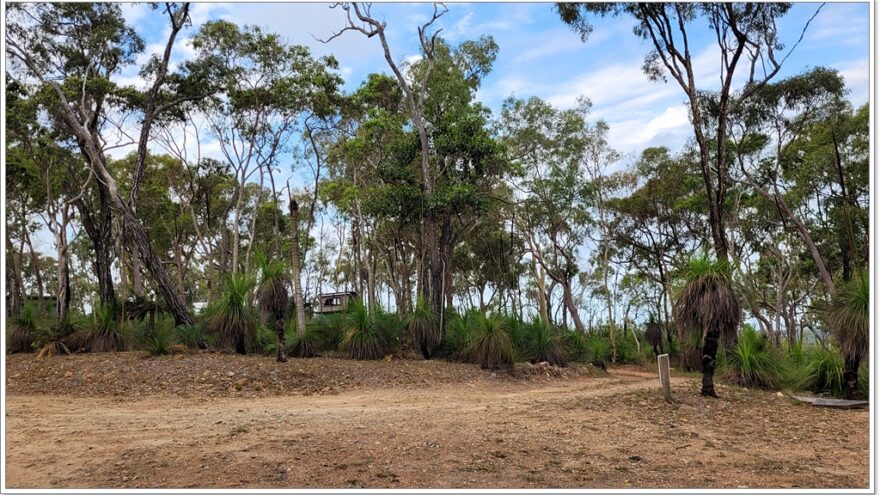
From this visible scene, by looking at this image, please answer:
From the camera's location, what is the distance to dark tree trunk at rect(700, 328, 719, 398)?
927cm

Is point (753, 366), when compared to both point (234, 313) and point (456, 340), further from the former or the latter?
point (234, 313)

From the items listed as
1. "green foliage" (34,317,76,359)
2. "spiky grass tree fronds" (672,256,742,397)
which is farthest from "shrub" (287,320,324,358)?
"spiky grass tree fronds" (672,256,742,397)

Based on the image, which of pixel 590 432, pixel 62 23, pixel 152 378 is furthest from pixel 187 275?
pixel 590 432

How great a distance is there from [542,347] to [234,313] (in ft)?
25.2

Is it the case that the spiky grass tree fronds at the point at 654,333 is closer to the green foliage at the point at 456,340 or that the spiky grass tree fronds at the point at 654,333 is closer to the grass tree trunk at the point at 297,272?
the green foliage at the point at 456,340

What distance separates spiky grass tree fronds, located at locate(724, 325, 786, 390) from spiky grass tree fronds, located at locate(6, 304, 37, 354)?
15.0 metres

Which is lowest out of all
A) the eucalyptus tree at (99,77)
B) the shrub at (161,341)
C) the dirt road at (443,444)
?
the dirt road at (443,444)

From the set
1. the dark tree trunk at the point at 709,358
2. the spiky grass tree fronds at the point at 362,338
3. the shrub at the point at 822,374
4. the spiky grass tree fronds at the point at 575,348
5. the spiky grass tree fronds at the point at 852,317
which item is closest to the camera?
the dark tree trunk at the point at 709,358

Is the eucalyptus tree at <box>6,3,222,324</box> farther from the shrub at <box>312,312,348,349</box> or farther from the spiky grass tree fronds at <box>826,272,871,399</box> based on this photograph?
the spiky grass tree fronds at <box>826,272,871,399</box>

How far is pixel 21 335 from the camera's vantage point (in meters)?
14.2

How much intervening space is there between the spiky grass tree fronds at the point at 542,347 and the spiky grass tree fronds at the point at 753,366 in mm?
4796

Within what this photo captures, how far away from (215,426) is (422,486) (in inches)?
123

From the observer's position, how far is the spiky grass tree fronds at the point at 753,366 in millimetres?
11400

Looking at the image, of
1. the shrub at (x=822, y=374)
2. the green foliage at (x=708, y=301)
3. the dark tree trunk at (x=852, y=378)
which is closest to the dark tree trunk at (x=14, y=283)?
the green foliage at (x=708, y=301)
